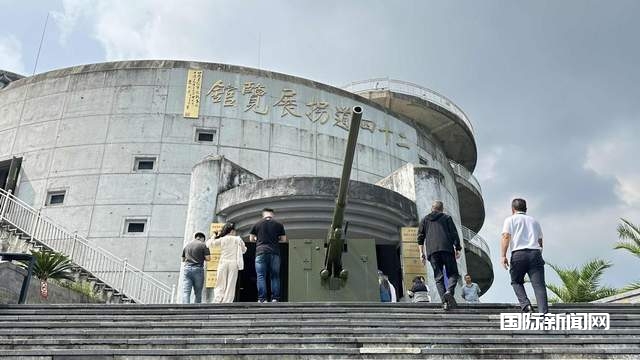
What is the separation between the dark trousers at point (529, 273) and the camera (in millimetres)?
6188

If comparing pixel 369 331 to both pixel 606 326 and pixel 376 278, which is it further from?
pixel 376 278

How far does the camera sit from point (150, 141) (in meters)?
17.0

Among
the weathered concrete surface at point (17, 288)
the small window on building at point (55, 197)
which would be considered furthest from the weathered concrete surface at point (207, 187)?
the small window on building at point (55, 197)

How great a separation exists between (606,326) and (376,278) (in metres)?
5.60

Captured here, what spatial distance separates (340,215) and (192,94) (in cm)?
994

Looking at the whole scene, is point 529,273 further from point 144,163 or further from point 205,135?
point 144,163

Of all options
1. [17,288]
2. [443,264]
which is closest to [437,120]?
[443,264]

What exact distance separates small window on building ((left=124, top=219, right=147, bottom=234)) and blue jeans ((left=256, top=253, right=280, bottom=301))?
7967mm

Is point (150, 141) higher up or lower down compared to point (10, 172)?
higher up

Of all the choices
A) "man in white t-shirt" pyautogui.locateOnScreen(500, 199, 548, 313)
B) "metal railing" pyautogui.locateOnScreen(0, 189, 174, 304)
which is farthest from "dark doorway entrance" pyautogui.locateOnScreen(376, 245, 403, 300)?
"man in white t-shirt" pyautogui.locateOnScreen(500, 199, 548, 313)

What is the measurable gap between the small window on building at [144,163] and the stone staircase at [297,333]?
9.61 meters

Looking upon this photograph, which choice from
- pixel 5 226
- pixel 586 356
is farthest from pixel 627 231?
pixel 5 226

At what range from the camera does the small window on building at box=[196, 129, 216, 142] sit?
681 inches

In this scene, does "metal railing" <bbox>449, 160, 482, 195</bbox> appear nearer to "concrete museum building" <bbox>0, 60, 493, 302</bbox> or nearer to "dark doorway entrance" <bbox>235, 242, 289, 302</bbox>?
"concrete museum building" <bbox>0, 60, 493, 302</bbox>
